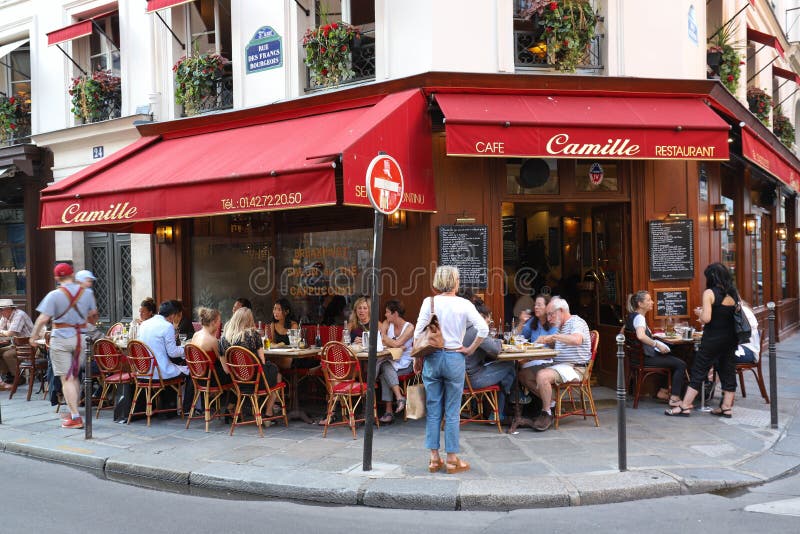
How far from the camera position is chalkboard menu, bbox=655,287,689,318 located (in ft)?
29.5

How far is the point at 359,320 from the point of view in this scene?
27.9 ft

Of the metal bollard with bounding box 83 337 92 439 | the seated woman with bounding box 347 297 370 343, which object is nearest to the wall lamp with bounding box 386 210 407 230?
the seated woman with bounding box 347 297 370 343

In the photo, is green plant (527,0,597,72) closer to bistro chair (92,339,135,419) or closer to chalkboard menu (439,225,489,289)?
chalkboard menu (439,225,489,289)

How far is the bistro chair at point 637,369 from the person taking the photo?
27.5 ft

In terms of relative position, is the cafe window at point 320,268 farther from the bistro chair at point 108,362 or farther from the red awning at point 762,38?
the red awning at point 762,38

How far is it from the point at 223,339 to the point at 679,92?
6768 mm

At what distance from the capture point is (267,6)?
1008 cm

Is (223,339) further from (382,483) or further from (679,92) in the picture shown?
A: (679,92)

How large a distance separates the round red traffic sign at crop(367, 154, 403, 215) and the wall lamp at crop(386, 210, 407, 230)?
2.57 meters

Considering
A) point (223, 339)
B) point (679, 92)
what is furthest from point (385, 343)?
point (679, 92)

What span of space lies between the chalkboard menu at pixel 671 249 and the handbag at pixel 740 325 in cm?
132

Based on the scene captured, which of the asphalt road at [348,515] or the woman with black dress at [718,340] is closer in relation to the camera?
the asphalt road at [348,515]

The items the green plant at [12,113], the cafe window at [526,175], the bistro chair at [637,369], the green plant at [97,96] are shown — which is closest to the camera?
the bistro chair at [637,369]

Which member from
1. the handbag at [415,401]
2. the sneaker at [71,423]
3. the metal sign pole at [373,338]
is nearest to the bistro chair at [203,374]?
the sneaker at [71,423]
